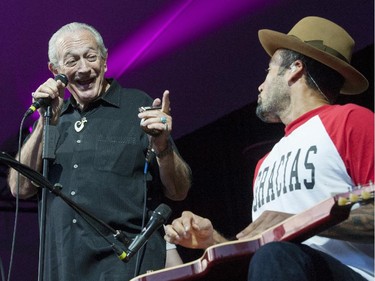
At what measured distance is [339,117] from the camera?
2.44m

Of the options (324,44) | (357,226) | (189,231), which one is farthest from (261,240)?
(324,44)

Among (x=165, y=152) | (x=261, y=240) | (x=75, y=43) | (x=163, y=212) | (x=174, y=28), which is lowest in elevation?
(x=261, y=240)

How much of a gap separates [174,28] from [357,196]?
344cm

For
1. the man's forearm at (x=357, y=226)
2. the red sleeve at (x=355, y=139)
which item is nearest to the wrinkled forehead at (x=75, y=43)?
the red sleeve at (x=355, y=139)

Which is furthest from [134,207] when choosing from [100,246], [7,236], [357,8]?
[7,236]

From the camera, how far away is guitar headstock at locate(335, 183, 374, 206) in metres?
1.67

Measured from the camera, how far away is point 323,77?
2.81 m

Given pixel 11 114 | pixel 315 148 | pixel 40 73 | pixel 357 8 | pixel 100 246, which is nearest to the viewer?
pixel 315 148

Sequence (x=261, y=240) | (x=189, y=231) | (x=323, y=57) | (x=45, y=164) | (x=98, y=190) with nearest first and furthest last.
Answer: (x=261, y=240) < (x=189, y=231) < (x=45, y=164) < (x=323, y=57) < (x=98, y=190)

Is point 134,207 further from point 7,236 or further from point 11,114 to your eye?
point 7,236

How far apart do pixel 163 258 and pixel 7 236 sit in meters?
3.98

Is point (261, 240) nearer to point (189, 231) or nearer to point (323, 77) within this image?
point (189, 231)

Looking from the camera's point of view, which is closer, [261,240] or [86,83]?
[261,240]

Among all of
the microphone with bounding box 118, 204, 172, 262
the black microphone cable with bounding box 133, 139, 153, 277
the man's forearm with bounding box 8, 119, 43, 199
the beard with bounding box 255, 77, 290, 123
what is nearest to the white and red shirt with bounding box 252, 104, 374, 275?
the beard with bounding box 255, 77, 290, 123
